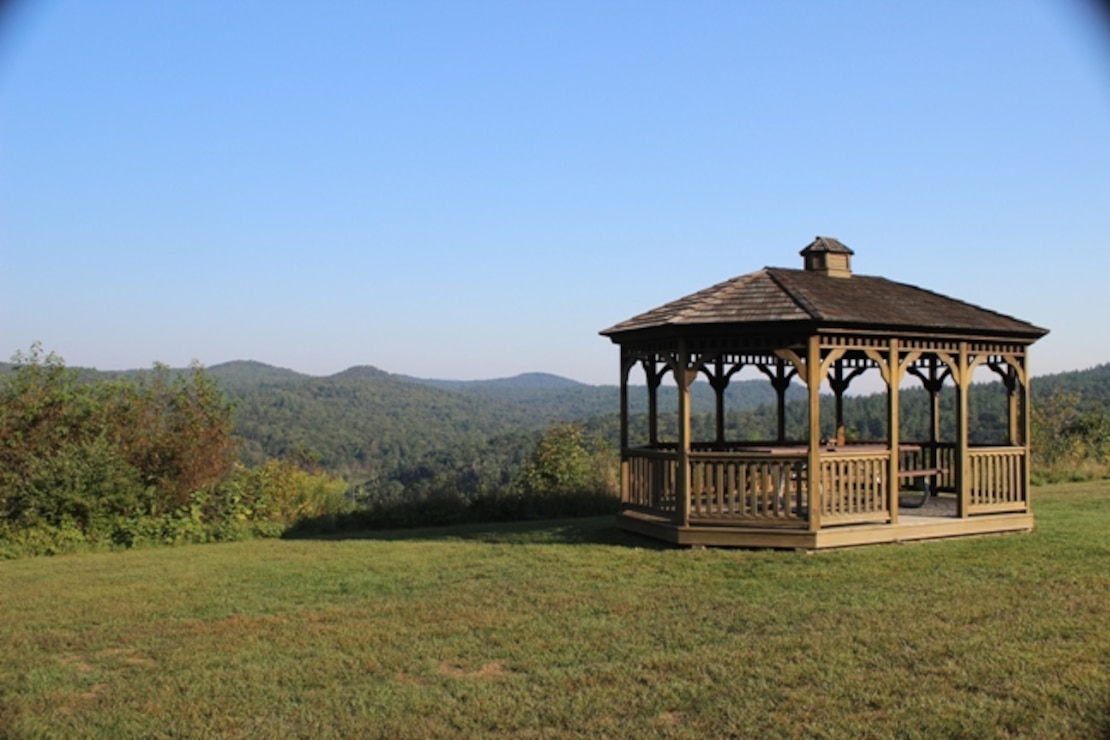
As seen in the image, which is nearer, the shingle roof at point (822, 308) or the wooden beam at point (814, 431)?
the wooden beam at point (814, 431)

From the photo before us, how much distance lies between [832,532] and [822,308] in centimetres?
280

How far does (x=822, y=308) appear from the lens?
1180 cm

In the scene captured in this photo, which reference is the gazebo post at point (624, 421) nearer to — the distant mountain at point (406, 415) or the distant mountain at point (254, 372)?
the distant mountain at point (406, 415)

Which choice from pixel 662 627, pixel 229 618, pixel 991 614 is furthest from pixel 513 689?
pixel 991 614

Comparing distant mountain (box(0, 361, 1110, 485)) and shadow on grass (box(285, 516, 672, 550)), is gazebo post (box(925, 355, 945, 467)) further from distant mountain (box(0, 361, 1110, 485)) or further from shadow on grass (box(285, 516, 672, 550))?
distant mountain (box(0, 361, 1110, 485))

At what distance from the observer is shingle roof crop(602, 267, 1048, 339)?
11789mm

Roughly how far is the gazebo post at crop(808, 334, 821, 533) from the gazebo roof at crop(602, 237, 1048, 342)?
1.39ft

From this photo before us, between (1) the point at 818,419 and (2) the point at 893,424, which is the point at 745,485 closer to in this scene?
(1) the point at 818,419

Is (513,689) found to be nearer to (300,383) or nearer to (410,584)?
(410,584)

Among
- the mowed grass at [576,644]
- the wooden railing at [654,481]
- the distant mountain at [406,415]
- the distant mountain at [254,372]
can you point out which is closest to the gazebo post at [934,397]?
the mowed grass at [576,644]

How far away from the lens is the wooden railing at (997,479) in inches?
512

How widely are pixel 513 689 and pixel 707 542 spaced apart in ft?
19.7

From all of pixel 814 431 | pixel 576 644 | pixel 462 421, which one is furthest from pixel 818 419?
pixel 462 421

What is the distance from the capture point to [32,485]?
46.9 feet
